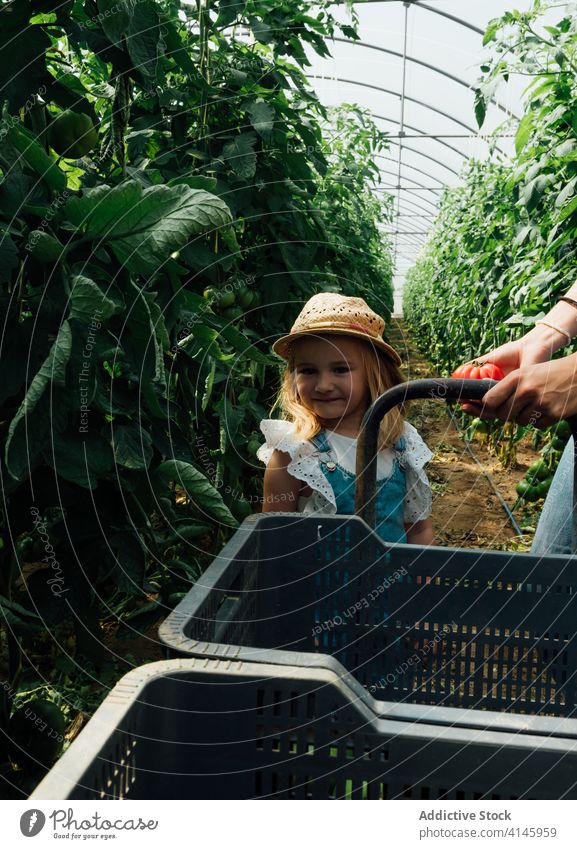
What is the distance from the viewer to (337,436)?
2023 millimetres

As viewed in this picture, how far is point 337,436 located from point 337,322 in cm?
27

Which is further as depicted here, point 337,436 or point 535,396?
point 337,436

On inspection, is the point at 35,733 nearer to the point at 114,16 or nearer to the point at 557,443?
the point at 114,16

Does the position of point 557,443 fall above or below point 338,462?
below

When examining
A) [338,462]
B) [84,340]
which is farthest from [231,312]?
[84,340]

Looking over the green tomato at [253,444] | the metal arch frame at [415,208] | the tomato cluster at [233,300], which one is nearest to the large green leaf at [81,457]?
the tomato cluster at [233,300]

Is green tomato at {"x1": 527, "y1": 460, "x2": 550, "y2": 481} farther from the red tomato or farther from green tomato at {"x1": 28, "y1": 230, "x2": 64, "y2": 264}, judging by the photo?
green tomato at {"x1": 28, "y1": 230, "x2": 64, "y2": 264}

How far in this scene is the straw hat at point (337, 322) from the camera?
1.93 m

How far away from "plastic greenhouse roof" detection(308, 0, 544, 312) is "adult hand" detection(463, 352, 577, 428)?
6935mm

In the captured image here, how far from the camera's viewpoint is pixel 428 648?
53.1 inches

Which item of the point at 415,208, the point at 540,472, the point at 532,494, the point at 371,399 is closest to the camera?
the point at 371,399

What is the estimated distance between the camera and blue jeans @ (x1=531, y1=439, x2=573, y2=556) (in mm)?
1772

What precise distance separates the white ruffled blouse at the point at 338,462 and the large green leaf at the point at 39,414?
0.84 m

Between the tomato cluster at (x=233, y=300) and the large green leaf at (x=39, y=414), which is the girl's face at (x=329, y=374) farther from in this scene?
the large green leaf at (x=39, y=414)
